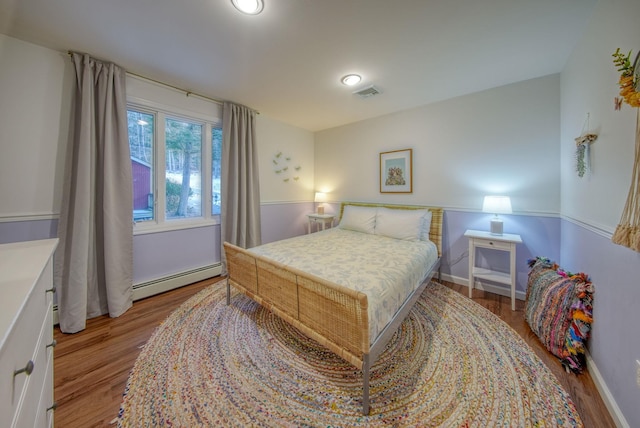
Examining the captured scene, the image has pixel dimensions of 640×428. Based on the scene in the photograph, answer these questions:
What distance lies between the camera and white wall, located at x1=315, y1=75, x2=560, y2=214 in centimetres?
245

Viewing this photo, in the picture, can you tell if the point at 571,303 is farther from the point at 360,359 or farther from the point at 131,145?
the point at 131,145

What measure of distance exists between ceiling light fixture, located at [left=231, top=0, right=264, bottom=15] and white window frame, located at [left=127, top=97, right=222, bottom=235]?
1.69 metres

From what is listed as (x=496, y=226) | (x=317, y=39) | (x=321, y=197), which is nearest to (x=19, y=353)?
(x=317, y=39)

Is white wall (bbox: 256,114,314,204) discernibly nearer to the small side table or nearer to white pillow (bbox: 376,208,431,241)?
the small side table

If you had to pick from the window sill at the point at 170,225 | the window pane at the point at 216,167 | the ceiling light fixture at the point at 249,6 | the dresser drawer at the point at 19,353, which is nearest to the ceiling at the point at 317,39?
the ceiling light fixture at the point at 249,6

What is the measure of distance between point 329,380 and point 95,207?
8.48 ft

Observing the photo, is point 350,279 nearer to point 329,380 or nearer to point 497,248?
point 329,380

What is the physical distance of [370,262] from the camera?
202cm

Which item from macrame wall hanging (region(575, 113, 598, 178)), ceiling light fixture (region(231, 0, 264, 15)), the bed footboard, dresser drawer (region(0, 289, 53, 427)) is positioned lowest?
the bed footboard

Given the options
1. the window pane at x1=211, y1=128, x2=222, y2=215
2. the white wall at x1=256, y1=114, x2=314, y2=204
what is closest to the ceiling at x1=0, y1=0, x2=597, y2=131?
the window pane at x1=211, y1=128, x2=222, y2=215

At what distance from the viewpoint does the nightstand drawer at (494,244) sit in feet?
7.90

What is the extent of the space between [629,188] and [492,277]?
1611 mm

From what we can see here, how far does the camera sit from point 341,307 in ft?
4.58

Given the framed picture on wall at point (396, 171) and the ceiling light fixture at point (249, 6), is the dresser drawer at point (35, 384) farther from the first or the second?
the framed picture on wall at point (396, 171)
